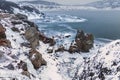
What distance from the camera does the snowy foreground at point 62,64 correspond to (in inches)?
945

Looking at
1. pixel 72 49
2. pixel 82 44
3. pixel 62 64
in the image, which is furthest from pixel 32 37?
pixel 62 64

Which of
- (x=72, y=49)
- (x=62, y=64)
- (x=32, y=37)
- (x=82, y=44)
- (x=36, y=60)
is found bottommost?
(x=72, y=49)

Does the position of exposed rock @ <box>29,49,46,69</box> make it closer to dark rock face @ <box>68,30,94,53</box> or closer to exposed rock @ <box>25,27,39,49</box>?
exposed rock @ <box>25,27,39,49</box>

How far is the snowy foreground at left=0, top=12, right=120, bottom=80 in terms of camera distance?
78.8 feet

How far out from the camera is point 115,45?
25.8m

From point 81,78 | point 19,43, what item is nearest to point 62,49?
point 19,43

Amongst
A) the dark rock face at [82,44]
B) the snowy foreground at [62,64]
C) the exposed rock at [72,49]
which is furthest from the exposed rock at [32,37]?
the dark rock face at [82,44]

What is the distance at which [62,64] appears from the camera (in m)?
50.9

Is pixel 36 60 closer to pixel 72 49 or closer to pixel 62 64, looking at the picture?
pixel 62 64

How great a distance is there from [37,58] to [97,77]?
23586 millimetres

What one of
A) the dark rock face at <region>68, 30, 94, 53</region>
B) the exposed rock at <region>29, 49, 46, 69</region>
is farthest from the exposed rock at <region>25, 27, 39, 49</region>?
the exposed rock at <region>29, 49, 46, 69</region>

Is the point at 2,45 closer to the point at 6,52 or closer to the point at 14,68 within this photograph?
the point at 6,52

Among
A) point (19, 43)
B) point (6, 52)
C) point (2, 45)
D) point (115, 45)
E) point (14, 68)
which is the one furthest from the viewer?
point (19, 43)

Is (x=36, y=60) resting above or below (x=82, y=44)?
above
